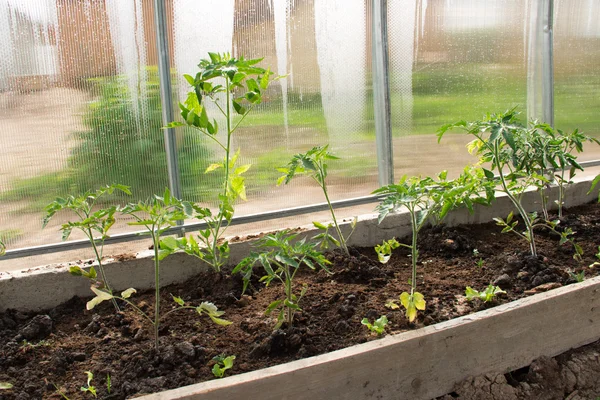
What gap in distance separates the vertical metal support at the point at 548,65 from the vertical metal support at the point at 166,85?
2516 millimetres

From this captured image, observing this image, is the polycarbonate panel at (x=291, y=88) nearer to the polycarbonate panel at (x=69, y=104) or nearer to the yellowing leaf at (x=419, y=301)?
the polycarbonate panel at (x=69, y=104)

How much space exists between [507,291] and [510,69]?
1.93 metres

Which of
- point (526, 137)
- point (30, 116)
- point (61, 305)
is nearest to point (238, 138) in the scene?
point (30, 116)

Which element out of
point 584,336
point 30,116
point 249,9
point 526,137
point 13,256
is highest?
point 249,9

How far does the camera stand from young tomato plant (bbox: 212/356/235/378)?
204 cm

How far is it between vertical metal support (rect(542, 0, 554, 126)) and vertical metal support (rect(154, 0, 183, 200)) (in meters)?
2.52

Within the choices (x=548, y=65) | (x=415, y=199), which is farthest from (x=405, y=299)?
(x=548, y=65)

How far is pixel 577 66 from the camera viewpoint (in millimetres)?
4348

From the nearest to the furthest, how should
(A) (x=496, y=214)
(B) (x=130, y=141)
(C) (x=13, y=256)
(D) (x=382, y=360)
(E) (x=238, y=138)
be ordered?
(D) (x=382, y=360) < (C) (x=13, y=256) < (B) (x=130, y=141) < (E) (x=238, y=138) < (A) (x=496, y=214)

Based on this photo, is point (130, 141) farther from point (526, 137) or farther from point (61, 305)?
point (526, 137)

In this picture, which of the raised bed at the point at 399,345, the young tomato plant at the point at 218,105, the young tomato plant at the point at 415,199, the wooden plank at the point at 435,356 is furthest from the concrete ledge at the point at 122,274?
the wooden plank at the point at 435,356

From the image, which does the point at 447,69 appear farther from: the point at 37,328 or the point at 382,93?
the point at 37,328

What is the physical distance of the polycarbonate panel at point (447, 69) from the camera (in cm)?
367

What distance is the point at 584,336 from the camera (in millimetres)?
2621
